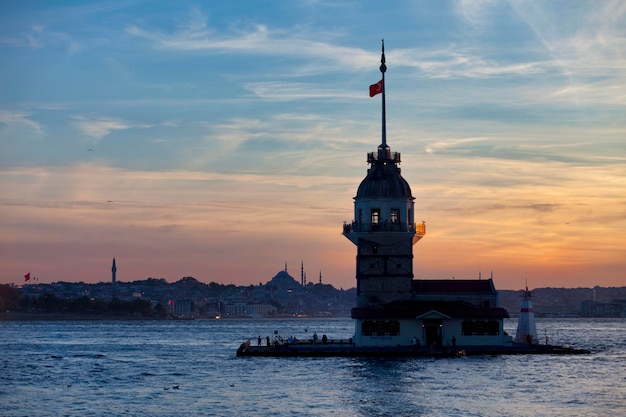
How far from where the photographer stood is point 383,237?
9419 cm

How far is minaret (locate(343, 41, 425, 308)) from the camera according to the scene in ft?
307

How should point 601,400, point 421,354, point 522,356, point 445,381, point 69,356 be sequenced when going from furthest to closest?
point 69,356, point 522,356, point 421,354, point 445,381, point 601,400

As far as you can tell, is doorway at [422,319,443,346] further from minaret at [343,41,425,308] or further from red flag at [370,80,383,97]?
red flag at [370,80,383,97]

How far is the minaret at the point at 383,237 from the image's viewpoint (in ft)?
307

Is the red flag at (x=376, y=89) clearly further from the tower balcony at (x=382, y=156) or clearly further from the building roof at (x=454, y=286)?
the building roof at (x=454, y=286)

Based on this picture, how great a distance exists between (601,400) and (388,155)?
3568 centimetres

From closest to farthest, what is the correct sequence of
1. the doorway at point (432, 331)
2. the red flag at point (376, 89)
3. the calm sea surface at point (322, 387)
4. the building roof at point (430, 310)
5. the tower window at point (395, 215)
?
the calm sea surface at point (322, 387) → the building roof at point (430, 310) → the doorway at point (432, 331) → the tower window at point (395, 215) → the red flag at point (376, 89)

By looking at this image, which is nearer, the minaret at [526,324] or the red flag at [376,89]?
the minaret at [526,324]

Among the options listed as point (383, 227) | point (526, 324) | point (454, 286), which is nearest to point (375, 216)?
point (383, 227)

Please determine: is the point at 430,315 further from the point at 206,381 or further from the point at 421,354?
the point at 206,381

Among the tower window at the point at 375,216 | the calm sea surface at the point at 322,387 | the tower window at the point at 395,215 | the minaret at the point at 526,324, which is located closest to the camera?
the calm sea surface at the point at 322,387

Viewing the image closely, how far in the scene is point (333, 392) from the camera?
2675 inches

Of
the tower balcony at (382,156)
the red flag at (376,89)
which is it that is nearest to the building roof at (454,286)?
the tower balcony at (382,156)

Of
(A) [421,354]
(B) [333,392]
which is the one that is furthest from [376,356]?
(B) [333,392]
